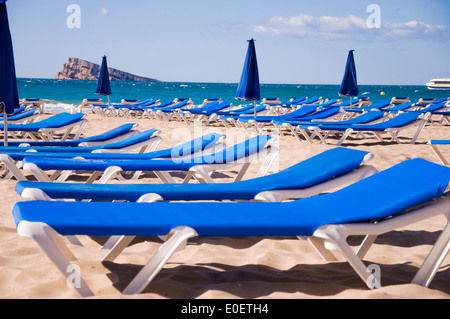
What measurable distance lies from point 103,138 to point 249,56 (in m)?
3.97

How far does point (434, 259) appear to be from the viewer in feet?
6.57

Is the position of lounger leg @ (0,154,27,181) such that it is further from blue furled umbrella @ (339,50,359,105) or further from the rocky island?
the rocky island

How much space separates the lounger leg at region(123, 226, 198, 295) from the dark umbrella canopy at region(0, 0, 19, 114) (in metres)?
3.63

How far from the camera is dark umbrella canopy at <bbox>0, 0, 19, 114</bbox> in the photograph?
4738mm

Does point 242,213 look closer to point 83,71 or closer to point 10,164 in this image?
point 10,164

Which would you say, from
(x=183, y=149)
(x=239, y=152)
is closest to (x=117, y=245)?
(x=239, y=152)

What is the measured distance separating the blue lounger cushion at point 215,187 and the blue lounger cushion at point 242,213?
1.24 feet

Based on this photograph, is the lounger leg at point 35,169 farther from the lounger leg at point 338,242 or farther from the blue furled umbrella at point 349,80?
the blue furled umbrella at point 349,80

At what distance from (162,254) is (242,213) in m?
0.44

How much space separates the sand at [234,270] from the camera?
2.06 metres

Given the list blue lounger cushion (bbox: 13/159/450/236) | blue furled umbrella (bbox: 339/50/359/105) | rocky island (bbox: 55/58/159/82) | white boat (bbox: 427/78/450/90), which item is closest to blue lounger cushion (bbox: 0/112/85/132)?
blue lounger cushion (bbox: 13/159/450/236)
